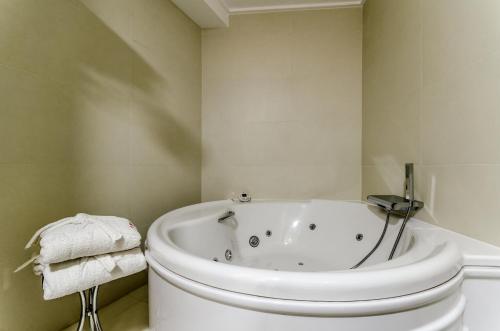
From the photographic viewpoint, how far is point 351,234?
151cm

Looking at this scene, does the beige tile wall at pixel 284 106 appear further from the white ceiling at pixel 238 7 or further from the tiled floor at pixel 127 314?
the tiled floor at pixel 127 314

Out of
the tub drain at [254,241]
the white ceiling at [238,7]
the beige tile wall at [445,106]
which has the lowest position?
the tub drain at [254,241]

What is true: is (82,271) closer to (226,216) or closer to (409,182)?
(226,216)

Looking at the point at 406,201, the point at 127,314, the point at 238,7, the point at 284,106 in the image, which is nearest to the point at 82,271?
the point at 127,314

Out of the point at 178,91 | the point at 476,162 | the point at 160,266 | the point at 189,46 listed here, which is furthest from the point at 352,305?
the point at 189,46

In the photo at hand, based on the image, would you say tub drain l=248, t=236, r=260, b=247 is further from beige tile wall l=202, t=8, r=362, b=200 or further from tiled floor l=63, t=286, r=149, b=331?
tiled floor l=63, t=286, r=149, b=331

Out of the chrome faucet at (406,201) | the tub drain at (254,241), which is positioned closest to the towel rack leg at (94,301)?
the tub drain at (254,241)

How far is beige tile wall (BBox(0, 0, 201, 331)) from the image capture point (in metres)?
0.83

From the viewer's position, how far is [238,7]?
Result: 194 centimetres

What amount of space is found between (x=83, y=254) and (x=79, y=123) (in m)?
0.60

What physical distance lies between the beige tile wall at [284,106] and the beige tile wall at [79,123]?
0.39m

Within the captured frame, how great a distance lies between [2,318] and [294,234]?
1361 mm

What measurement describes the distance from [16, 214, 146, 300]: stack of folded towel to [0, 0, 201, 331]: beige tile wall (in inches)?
9.2

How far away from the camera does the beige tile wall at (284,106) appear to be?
6.18ft
